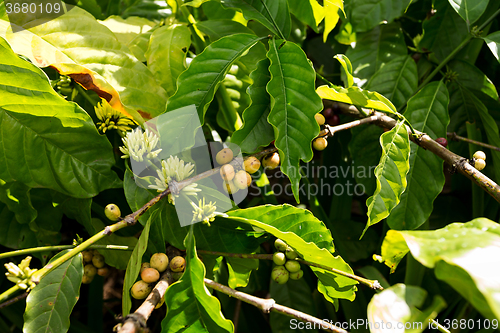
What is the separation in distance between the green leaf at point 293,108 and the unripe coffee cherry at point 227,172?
8cm

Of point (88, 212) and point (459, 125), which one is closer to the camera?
point (88, 212)

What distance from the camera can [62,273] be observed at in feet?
1.71

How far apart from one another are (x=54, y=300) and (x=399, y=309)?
0.49 meters

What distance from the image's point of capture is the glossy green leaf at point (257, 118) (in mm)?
549

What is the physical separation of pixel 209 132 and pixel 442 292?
2.61ft

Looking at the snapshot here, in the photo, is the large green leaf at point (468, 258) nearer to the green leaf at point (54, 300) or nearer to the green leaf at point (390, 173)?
the green leaf at point (390, 173)

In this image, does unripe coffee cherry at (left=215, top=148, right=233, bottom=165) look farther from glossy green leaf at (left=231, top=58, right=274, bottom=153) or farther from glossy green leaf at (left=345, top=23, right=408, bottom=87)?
glossy green leaf at (left=345, top=23, right=408, bottom=87)

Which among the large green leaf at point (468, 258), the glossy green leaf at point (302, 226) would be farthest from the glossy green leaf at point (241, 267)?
the large green leaf at point (468, 258)

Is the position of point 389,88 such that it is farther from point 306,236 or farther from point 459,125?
point 306,236

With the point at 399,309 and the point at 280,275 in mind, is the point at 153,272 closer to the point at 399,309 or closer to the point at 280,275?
the point at 280,275

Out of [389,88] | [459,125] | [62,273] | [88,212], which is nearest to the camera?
→ [62,273]

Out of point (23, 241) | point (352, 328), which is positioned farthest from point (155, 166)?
point (352, 328)

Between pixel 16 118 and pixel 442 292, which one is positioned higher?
pixel 16 118

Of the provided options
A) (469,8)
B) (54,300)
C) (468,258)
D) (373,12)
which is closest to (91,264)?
(54,300)
